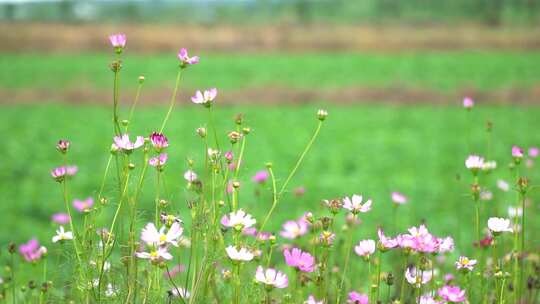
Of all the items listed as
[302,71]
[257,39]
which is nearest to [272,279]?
[302,71]

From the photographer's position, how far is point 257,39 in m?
31.6

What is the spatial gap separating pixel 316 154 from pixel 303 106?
20.0ft

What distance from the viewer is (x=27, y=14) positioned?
196ft

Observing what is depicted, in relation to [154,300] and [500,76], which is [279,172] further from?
[500,76]

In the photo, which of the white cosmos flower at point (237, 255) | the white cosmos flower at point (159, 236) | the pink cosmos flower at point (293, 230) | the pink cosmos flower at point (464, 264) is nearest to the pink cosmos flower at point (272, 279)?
the white cosmos flower at point (237, 255)

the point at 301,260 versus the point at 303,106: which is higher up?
the point at 303,106

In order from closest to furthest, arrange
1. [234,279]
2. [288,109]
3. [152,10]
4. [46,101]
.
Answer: [234,279] < [288,109] < [46,101] < [152,10]

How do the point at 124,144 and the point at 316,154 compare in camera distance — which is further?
the point at 316,154

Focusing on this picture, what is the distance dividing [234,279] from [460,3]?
176 ft

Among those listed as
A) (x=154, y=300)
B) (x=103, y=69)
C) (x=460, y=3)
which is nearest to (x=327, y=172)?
(x=154, y=300)

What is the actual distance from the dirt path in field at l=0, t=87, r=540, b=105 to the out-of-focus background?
5 centimetres

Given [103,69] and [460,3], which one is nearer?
[103,69]

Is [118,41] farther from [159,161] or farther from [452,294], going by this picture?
[452,294]

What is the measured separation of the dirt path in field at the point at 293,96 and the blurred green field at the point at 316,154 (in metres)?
1.40
